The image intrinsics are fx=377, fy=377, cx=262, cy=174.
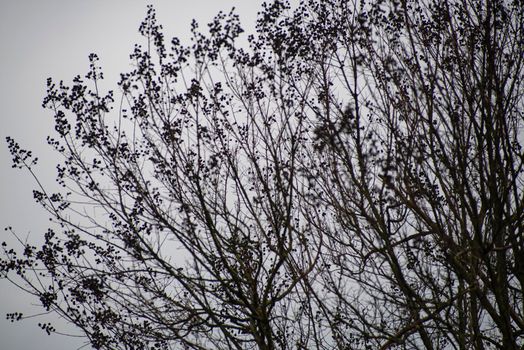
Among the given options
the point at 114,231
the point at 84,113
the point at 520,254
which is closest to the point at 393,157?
the point at 520,254

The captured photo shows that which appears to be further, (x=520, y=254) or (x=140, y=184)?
(x=140, y=184)

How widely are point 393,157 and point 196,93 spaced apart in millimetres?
2218

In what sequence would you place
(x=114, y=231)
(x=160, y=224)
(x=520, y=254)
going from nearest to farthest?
(x=520, y=254) < (x=160, y=224) < (x=114, y=231)

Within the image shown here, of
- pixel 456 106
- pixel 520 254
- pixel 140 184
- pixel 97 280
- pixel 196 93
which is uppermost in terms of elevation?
pixel 196 93

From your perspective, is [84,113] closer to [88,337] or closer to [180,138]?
[180,138]

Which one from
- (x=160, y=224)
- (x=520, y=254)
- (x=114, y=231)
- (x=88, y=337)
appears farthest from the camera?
(x=88, y=337)

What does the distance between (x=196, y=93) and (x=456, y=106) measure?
2.96 meters

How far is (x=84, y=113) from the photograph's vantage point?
13.6 ft

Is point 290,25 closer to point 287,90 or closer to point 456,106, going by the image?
point 287,90

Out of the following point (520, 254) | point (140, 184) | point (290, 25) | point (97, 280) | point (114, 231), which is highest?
point (290, 25)

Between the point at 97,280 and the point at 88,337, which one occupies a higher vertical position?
the point at 97,280

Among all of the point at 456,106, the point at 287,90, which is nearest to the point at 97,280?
the point at 287,90

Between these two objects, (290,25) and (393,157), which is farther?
(290,25)

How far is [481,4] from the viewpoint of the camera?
154 inches
